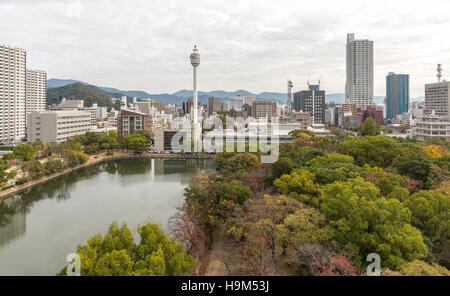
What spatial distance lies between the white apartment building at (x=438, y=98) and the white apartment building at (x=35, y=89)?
1300 inches

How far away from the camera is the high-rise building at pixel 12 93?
18062 millimetres

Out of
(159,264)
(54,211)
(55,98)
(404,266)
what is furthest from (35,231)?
(55,98)

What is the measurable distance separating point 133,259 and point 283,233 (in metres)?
2.03

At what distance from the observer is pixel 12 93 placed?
61.3 feet

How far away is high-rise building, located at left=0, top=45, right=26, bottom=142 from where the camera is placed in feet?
59.3

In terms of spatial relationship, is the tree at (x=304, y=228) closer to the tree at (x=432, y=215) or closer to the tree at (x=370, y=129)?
the tree at (x=432, y=215)

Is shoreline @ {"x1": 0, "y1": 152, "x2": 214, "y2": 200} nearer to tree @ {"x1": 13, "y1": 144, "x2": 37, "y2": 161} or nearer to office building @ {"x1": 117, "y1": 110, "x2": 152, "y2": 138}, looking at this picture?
tree @ {"x1": 13, "y1": 144, "x2": 37, "y2": 161}

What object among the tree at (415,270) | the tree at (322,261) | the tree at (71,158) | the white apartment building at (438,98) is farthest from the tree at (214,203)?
the white apartment building at (438,98)

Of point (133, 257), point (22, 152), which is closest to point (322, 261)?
point (133, 257)

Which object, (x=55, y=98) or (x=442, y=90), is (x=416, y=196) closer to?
(x=442, y=90)

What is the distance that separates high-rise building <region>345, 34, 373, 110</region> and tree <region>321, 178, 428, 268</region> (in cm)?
4786

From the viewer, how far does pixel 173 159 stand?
16.7 m

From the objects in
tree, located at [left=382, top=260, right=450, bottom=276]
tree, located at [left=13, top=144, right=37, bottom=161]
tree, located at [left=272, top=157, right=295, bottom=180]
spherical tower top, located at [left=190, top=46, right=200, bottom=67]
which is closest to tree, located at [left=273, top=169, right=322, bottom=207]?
tree, located at [left=272, top=157, right=295, bottom=180]
